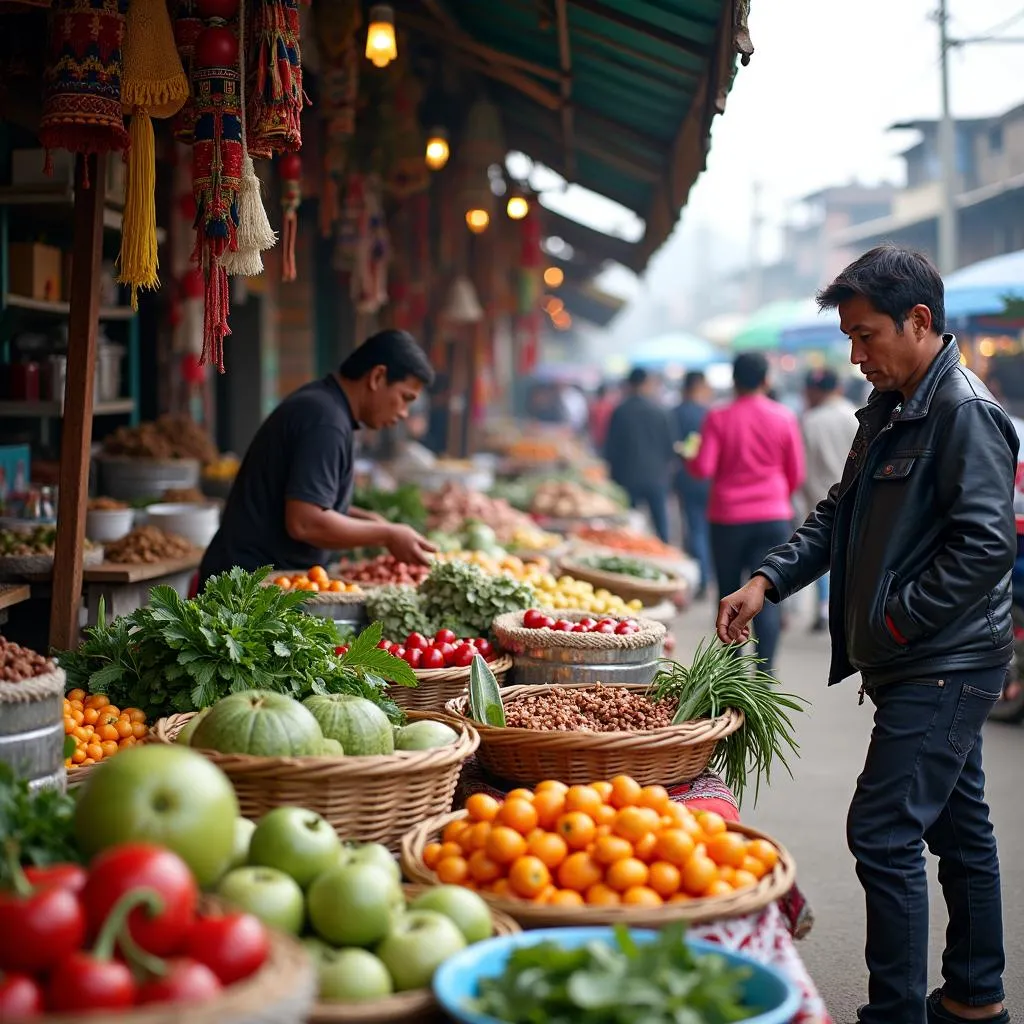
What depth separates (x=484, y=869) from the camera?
2379mm

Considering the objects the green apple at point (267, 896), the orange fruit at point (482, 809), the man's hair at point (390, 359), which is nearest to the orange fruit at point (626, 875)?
the orange fruit at point (482, 809)

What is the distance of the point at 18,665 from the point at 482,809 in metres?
1.03

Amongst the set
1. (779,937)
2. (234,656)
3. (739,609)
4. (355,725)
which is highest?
(739,609)

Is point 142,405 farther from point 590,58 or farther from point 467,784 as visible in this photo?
point 467,784

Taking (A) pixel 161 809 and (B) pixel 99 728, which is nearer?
(A) pixel 161 809

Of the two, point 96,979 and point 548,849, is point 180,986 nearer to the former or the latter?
point 96,979

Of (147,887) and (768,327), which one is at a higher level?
(768,327)

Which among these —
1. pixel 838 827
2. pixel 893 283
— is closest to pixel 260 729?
pixel 893 283

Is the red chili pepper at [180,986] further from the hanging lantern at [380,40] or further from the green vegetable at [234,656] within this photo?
the hanging lantern at [380,40]

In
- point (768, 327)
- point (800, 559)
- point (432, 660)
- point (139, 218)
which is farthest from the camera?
point (768, 327)

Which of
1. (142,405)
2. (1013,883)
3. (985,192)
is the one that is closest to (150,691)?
(1013,883)

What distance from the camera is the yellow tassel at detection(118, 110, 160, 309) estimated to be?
139 inches

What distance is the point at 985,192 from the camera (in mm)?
23516

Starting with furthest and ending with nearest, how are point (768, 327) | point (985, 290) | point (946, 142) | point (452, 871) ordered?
point (768, 327) < point (946, 142) < point (985, 290) < point (452, 871)
